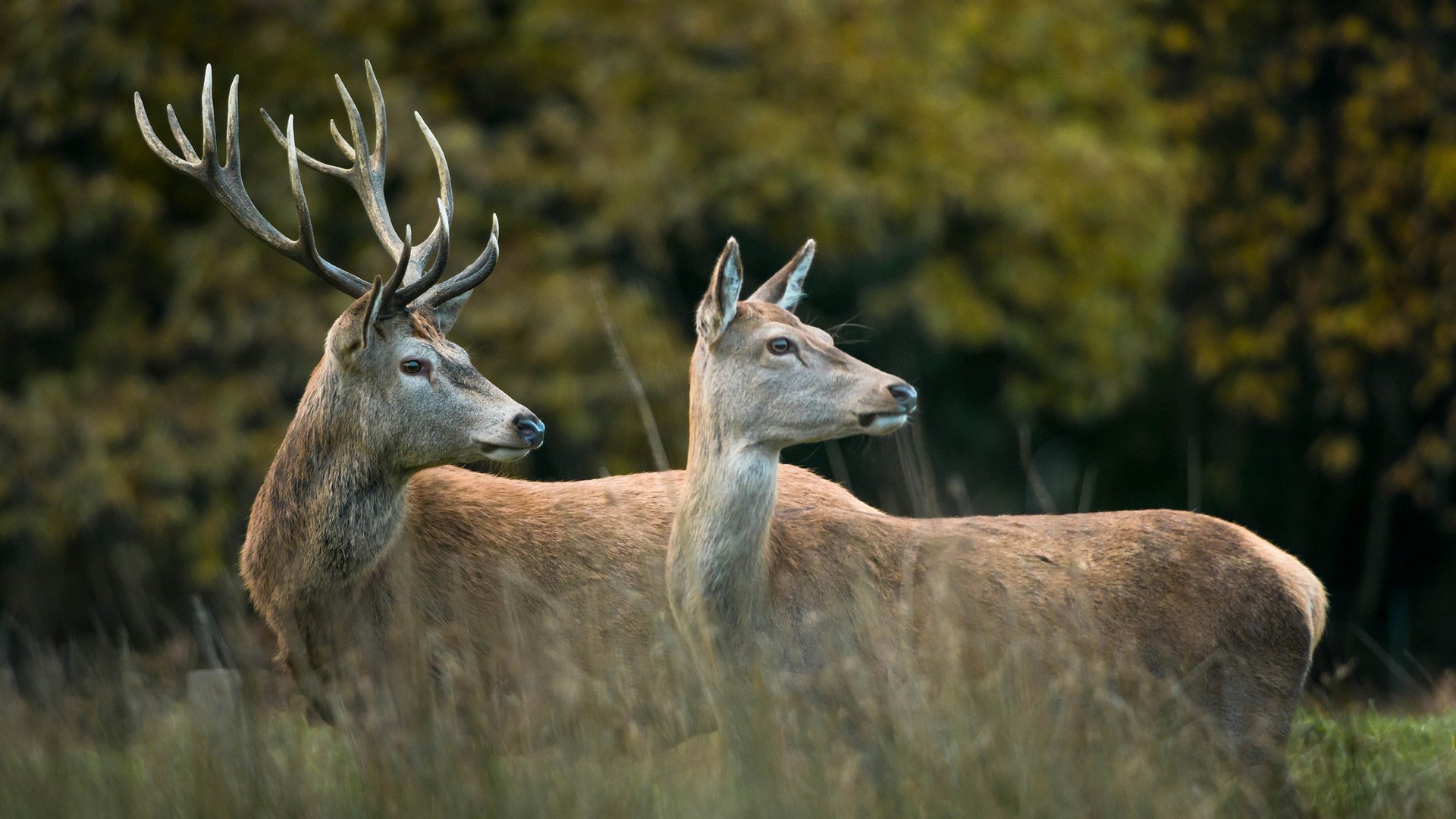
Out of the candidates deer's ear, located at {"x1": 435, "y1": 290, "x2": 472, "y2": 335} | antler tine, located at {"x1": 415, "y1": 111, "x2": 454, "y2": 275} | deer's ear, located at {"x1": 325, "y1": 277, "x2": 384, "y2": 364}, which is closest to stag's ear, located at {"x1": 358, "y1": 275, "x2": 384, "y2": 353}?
deer's ear, located at {"x1": 325, "y1": 277, "x2": 384, "y2": 364}

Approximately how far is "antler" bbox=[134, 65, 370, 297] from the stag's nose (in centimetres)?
80

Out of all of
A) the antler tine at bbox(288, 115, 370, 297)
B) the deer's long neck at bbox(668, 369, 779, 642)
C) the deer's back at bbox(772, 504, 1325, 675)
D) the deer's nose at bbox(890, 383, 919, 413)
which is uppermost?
the antler tine at bbox(288, 115, 370, 297)

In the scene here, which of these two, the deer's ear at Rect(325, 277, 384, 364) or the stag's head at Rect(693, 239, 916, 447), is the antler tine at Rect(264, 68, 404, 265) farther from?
the stag's head at Rect(693, 239, 916, 447)

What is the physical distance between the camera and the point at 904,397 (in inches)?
203

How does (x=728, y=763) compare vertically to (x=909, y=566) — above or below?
below

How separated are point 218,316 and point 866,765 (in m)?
8.56

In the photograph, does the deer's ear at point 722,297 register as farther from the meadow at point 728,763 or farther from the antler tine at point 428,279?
the meadow at point 728,763

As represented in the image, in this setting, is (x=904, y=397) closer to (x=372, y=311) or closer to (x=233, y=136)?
(x=372, y=311)

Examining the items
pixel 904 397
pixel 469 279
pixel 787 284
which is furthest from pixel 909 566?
pixel 469 279

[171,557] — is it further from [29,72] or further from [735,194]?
[735,194]

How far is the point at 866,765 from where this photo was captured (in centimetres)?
402

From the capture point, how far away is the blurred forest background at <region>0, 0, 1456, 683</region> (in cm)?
1120

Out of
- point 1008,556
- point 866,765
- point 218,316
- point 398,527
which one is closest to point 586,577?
point 398,527

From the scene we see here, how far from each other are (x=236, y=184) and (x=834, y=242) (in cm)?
701
